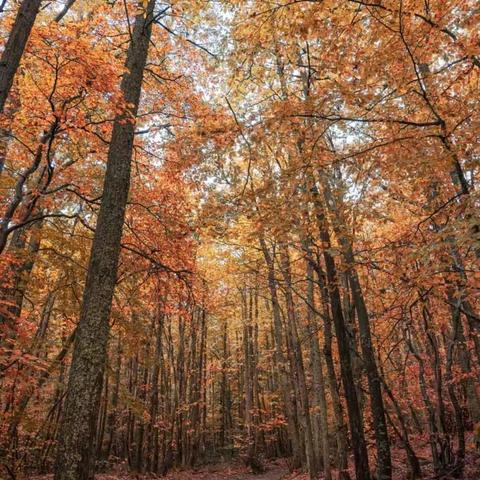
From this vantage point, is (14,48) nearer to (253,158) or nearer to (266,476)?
(253,158)

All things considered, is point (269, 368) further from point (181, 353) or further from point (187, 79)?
point (187, 79)

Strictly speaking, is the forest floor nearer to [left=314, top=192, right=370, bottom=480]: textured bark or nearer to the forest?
the forest

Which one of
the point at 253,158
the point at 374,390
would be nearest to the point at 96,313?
the point at 253,158

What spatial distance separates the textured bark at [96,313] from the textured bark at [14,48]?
203 centimetres

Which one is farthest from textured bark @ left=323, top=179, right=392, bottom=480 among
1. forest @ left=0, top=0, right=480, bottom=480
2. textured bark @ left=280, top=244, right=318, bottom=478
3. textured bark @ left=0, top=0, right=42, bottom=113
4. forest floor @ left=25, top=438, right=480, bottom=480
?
textured bark @ left=0, top=0, right=42, bottom=113

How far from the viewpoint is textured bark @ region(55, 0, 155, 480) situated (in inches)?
195

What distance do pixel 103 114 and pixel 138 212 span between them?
2.22 metres

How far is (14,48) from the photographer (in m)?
4.44

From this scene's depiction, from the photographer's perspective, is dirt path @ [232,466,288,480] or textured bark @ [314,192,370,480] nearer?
textured bark @ [314,192,370,480]

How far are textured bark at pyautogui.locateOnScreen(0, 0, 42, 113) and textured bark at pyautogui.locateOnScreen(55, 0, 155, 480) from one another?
2027 mm

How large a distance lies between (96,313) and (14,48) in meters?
3.35

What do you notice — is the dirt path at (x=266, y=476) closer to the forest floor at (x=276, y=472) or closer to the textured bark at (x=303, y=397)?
the forest floor at (x=276, y=472)

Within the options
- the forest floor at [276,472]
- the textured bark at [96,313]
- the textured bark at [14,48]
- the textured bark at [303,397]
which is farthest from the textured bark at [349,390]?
the textured bark at [14,48]

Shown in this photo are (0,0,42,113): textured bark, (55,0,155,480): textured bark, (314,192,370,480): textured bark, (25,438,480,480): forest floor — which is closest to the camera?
(0,0,42,113): textured bark
